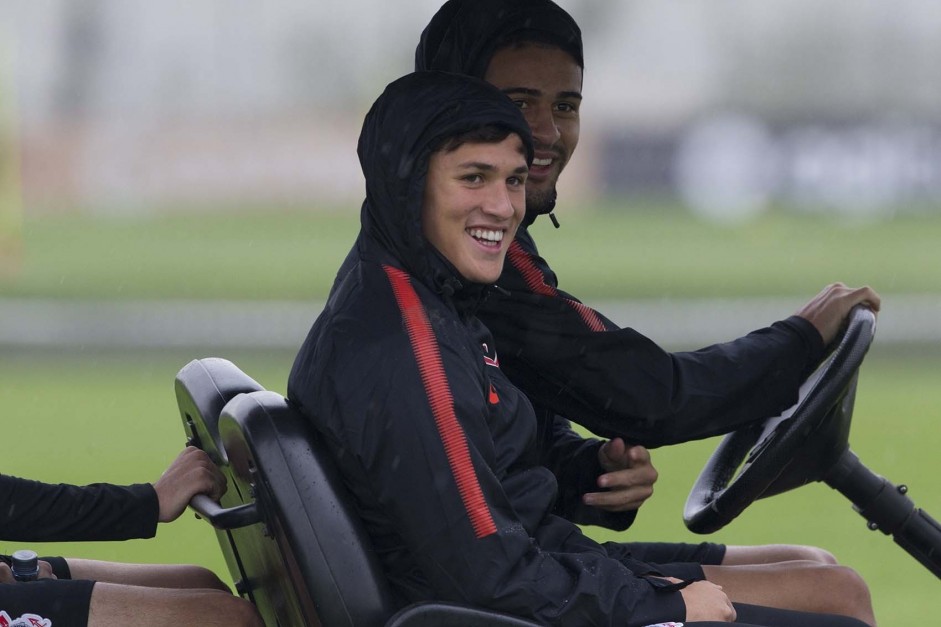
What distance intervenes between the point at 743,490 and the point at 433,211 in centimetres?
71

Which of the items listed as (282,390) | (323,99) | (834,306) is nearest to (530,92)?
(834,306)

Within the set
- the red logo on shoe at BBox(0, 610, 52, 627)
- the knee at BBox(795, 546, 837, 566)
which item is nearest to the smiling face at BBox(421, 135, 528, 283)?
the red logo on shoe at BBox(0, 610, 52, 627)

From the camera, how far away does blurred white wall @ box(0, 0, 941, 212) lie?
79.0ft

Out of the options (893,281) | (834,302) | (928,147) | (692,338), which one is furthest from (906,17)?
(834,302)

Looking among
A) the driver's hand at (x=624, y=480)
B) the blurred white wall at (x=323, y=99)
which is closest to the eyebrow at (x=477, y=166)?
the driver's hand at (x=624, y=480)

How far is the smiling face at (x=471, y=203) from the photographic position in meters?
2.18

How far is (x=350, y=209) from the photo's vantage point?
2616 centimetres

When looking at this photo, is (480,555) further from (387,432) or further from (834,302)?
(834,302)

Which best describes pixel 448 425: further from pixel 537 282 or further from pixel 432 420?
pixel 537 282

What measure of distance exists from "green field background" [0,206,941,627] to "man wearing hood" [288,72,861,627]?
3844mm

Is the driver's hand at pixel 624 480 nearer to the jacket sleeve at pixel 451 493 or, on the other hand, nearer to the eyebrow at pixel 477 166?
the jacket sleeve at pixel 451 493

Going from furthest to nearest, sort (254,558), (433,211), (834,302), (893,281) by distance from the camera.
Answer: (893,281) → (834,302) → (254,558) → (433,211)

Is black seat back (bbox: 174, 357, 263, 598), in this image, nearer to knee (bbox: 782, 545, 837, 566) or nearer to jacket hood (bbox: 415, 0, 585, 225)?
jacket hood (bbox: 415, 0, 585, 225)

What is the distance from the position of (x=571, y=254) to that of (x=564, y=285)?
3.62 meters
